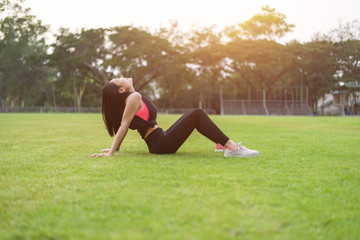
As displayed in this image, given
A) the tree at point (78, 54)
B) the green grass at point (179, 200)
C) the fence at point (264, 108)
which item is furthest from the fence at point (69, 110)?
the green grass at point (179, 200)

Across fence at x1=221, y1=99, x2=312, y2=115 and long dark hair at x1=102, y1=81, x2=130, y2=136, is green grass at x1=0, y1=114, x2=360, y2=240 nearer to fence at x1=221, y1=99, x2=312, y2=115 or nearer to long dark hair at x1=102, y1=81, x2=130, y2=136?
long dark hair at x1=102, y1=81, x2=130, y2=136

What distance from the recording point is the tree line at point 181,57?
132 ft

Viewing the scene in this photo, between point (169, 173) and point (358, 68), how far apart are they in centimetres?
2639

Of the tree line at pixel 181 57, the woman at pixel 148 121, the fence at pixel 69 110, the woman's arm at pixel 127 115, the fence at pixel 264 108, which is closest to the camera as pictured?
the woman's arm at pixel 127 115

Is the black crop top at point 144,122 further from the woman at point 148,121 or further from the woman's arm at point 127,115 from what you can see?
the woman's arm at point 127,115

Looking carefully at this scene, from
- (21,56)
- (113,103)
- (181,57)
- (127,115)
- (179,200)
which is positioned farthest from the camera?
(21,56)

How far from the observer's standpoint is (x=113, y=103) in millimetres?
4336

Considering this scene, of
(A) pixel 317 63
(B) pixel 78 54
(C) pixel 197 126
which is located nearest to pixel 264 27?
(A) pixel 317 63

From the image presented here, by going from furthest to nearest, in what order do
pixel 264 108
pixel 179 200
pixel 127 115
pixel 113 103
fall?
pixel 264 108
pixel 113 103
pixel 127 115
pixel 179 200

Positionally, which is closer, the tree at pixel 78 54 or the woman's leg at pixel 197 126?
the woman's leg at pixel 197 126

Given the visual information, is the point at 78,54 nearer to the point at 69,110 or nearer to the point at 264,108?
the point at 69,110

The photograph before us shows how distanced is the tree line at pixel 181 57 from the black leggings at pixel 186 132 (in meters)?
33.9

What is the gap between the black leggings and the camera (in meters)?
4.33

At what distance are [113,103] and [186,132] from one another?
95 centimetres
